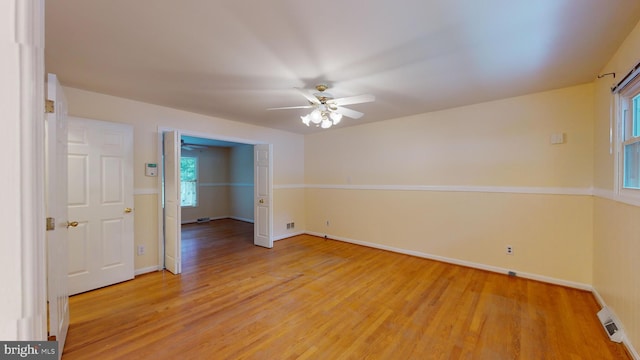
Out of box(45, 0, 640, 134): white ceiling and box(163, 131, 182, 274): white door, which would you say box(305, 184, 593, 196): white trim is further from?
box(163, 131, 182, 274): white door

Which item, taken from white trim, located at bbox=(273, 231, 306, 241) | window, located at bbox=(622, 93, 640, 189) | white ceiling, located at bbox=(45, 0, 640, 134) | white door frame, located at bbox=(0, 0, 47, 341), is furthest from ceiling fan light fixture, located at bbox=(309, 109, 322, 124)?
white trim, located at bbox=(273, 231, 306, 241)

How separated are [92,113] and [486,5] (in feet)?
13.7

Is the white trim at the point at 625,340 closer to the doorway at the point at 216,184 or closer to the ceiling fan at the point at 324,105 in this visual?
the ceiling fan at the point at 324,105

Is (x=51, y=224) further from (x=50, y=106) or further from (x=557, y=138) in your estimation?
(x=557, y=138)

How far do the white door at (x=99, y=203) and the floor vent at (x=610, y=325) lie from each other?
5048 millimetres

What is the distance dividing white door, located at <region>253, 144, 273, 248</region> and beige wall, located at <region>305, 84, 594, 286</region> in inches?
59.9

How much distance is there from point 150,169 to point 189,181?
4272 mm

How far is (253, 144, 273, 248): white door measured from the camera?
15.4 ft

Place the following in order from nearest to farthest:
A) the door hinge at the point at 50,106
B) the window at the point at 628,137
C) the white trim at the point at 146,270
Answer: the door hinge at the point at 50,106 → the window at the point at 628,137 → the white trim at the point at 146,270

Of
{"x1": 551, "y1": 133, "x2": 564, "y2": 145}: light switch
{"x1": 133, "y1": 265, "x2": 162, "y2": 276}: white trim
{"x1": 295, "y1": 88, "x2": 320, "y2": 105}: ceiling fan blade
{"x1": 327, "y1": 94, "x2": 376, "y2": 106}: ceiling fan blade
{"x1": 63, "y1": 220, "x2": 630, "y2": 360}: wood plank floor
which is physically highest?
{"x1": 295, "y1": 88, "x2": 320, "y2": 105}: ceiling fan blade

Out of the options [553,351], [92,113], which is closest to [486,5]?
[553,351]

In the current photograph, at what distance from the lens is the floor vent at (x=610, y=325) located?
2044mm

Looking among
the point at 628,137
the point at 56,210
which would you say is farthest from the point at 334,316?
the point at 628,137

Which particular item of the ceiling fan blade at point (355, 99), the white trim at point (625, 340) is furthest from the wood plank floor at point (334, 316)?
the ceiling fan blade at point (355, 99)
